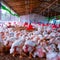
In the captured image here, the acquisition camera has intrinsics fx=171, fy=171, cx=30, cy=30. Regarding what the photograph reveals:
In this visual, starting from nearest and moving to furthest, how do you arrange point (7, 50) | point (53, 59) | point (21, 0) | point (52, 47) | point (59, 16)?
point (53, 59) < point (52, 47) < point (7, 50) < point (21, 0) < point (59, 16)

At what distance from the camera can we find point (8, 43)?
2.91ft

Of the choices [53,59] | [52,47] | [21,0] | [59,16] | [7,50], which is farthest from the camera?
[59,16]

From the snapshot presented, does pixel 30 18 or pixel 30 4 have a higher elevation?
pixel 30 4

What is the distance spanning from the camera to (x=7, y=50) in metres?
0.86

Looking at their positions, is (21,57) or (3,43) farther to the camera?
(3,43)

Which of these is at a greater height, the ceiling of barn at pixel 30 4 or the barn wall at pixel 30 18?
the ceiling of barn at pixel 30 4

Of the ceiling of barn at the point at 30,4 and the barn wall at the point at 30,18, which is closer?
the ceiling of barn at the point at 30,4

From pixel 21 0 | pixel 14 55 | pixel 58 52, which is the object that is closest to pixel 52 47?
pixel 58 52

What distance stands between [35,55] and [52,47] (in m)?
0.08

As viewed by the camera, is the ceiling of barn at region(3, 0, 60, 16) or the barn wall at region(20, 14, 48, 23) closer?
the ceiling of barn at region(3, 0, 60, 16)

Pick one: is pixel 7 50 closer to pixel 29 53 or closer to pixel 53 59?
pixel 29 53

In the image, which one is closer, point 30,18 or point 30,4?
point 30,4

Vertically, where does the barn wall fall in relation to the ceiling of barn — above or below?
below

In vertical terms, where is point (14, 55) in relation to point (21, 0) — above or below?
below
